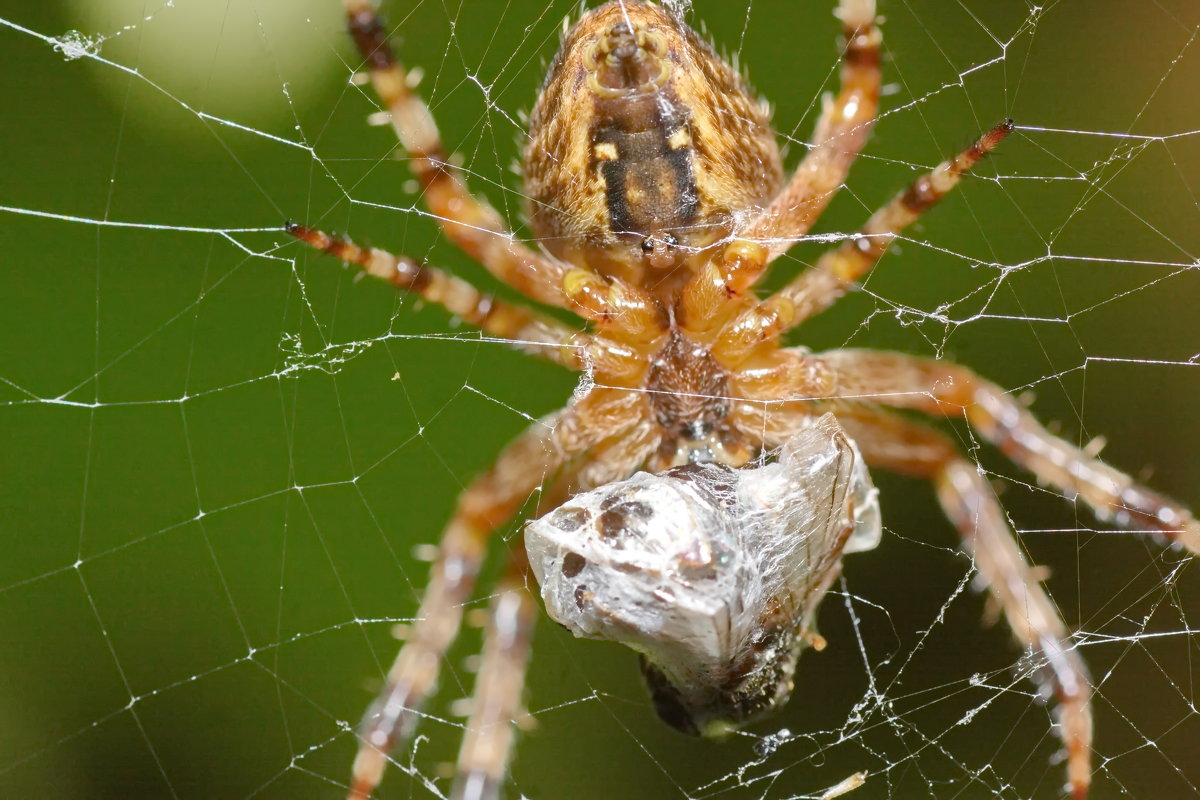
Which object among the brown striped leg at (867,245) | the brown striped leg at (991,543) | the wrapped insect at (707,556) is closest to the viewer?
the wrapped insect at (707,556)

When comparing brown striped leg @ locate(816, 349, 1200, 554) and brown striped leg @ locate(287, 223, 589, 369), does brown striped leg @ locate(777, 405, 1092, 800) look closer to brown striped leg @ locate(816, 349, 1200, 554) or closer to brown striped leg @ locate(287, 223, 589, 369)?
brown striped leg @ locate(816, 349, 1200, 554)

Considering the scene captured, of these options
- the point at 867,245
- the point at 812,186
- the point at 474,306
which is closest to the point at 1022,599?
the point at 867,245

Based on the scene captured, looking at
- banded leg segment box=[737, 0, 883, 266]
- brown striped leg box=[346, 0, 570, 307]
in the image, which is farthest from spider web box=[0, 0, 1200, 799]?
banded leg segment box=[737, 0, 883, 266]

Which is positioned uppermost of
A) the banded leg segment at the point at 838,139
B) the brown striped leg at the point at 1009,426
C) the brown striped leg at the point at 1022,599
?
the banded leg segment at the point at 838,139

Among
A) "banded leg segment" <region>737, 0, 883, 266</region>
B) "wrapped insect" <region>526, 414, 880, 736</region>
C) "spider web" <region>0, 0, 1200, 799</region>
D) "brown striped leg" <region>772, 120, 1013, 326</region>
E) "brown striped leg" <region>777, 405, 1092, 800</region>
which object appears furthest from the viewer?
"spider web" <region>0, 0, 1200, 799</region>

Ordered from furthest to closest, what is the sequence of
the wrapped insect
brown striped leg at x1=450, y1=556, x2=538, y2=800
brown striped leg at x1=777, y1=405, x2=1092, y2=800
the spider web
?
the spider web
brown striped leg at x1=450, y1=556, x2=538, y2=800
brown striped leg at x1=777, y1=405, x2=1092, y2=800
the wrapped insect

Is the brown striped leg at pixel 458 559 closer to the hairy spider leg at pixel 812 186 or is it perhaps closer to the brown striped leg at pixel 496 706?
the brown striped leg at pixel 496 706

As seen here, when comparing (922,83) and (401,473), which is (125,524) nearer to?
(401,473)

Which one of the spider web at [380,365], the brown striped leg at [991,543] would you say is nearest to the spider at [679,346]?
the brown striped leg at [991,543]

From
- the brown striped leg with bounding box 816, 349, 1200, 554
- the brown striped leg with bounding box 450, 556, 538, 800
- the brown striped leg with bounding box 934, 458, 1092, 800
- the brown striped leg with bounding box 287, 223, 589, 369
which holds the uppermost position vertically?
the brown striped leg with bounding box 287, 223, 589, 369
